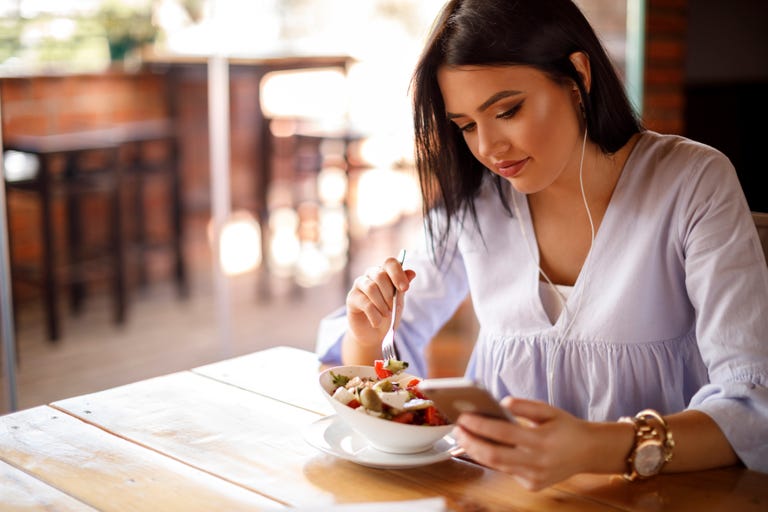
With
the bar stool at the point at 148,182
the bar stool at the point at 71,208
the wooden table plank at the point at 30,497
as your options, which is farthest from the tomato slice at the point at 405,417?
the bar stool at the point at 148,182

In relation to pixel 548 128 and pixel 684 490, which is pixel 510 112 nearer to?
pixel 548 128

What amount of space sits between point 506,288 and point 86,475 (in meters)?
0.71

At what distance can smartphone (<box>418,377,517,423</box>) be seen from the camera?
0.91 meters

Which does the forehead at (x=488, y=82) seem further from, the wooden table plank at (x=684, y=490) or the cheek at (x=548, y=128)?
the wooden table plank at (x=684, y=490)

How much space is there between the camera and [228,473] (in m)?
1.07

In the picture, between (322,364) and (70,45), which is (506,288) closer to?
(322,364)

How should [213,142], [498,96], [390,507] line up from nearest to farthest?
[390,507] → [498,96] → [213,142]

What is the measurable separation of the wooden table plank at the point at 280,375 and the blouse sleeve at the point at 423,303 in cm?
7

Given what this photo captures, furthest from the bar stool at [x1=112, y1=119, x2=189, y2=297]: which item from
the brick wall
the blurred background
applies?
the brick wall

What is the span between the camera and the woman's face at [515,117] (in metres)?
1.28

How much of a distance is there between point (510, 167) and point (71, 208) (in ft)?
12.3

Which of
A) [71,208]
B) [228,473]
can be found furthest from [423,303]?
[71,208]

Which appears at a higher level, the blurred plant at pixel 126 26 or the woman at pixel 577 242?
the blurred plant at pixel 126 26

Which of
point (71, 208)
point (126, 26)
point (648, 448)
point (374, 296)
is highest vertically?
point (126, 26)
